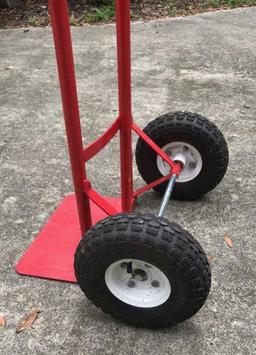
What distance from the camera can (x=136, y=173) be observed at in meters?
2.76

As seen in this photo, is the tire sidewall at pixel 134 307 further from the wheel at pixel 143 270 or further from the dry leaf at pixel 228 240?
the dry leaf at pixel 228 240

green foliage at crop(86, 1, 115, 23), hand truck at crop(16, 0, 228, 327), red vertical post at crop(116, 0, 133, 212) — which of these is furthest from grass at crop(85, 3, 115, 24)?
red vertical post at crop(116, 0, 133, 212)

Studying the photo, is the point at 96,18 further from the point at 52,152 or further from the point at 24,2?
the point at 52,152

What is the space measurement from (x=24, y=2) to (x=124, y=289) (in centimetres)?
531

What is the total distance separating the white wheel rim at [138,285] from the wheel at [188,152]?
0.81 m

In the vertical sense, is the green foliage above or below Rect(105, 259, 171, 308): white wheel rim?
below

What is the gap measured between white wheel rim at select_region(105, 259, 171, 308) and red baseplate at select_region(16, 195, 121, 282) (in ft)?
1.04

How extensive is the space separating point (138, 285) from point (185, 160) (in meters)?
0.84

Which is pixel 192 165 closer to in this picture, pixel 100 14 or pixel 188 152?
pixel 188 152

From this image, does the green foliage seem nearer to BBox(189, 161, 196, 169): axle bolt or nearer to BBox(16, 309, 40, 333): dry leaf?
BBox(189, 161, 196, 169): axle bolt

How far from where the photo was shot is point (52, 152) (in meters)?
2.97

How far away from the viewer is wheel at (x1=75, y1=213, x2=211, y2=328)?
1.54 m

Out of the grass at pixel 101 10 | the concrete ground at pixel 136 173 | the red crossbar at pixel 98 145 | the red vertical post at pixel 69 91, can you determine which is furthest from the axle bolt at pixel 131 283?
the grass at pixel 101 10

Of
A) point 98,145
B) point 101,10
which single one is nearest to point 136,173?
point 98,145
